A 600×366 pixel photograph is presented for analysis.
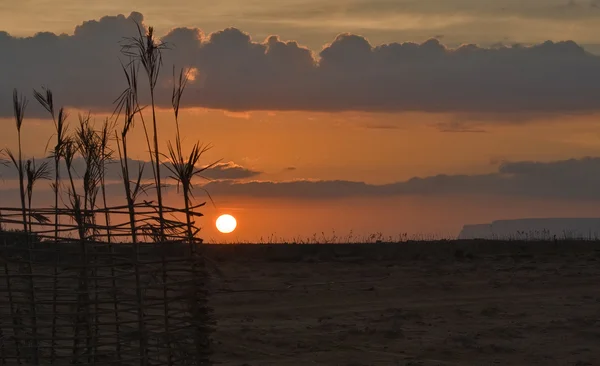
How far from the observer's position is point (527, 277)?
59.8 feet

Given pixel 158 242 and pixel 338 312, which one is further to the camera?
pixel 338 312

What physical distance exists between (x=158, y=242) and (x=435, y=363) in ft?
15.0

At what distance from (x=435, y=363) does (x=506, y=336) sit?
6.65 feet

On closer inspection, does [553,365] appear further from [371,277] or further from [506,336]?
[371,277]

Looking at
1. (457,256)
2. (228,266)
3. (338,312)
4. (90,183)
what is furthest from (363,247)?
(90,183)

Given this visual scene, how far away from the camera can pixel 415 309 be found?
15250 mm

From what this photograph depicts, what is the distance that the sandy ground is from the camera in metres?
12.1

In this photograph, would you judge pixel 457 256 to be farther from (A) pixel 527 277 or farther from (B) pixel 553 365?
(B) pixel 553 365

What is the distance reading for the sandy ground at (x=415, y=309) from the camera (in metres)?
12.1

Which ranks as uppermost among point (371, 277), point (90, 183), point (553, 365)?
point (90, 183)

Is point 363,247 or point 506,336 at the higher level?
point 363,247

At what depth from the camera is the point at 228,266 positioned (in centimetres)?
2012

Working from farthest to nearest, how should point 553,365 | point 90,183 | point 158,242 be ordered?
point 553,365, point 90,183, point 158,242

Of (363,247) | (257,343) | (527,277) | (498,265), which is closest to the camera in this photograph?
(257,343)
